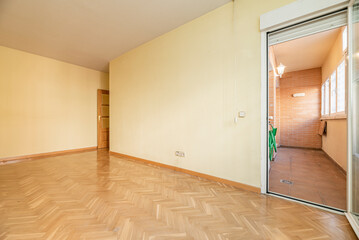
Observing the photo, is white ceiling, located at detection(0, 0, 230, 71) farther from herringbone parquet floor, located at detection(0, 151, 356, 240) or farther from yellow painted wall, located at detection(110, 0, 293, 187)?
herringbone parquet floor, located at detection(0, 151, 356, 240)

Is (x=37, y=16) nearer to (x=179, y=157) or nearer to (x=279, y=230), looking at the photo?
(x=179, y=157)

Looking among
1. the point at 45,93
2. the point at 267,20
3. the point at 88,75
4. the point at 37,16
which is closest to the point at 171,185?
the point at 267,20

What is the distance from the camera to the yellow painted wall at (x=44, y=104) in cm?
418

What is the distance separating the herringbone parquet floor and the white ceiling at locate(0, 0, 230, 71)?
2900mm

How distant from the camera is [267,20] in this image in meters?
2.17

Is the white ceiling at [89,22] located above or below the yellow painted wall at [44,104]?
above

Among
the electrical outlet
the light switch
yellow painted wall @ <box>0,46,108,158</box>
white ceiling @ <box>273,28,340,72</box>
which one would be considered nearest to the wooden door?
yellow painted wall @ <box>0,46,108,158</box>

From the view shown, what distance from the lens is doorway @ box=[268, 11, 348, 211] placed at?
226cm

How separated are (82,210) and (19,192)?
1262mm

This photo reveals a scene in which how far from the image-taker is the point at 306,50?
445 centimetres

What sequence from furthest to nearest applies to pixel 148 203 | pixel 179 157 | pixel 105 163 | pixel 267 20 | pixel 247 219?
pixel 105 163 → pixel 179 157 → pixel 267 20 → pixel 148 203 → pixel 247 219

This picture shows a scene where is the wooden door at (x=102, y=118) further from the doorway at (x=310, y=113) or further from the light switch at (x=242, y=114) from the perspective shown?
the doorway at (x=310, y=113)

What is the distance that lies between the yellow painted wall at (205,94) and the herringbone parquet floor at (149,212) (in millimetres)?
576

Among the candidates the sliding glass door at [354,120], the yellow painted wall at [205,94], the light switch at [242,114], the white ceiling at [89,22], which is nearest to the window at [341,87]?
the sliding glass door at [354,120]
